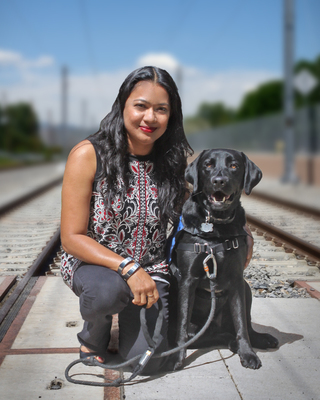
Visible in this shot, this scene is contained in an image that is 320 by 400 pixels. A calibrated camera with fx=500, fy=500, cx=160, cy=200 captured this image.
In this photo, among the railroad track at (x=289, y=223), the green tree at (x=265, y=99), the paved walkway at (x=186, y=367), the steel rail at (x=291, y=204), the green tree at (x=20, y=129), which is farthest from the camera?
the green tree at (x=265, y=99)

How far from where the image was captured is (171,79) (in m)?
2.82

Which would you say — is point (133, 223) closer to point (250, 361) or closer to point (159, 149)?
point (159, 149)

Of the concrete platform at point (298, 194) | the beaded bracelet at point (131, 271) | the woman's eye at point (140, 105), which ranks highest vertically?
the woman's eye at point (140, 105)

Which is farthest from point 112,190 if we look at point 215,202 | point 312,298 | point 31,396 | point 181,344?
point 312,298

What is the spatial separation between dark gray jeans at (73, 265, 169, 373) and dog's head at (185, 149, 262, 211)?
63cm

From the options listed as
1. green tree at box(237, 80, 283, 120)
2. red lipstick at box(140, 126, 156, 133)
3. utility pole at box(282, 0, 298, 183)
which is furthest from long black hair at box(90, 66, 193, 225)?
green tree at box(237, 80, 283, 120)

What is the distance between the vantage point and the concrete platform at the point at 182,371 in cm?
245

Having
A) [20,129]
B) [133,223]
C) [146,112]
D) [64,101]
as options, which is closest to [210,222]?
[133,223]

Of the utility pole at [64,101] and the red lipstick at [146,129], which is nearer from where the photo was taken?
the red lipstick at [146,129]

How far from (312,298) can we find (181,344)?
1521mm

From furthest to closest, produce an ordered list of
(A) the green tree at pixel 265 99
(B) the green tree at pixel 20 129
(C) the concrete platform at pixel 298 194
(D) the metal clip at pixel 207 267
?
(A) the green tree at pixel 265 99, (B) the green tree at pixel 20 129, (C) the concrete platform at pixel 298 194, (D) the metal clip at pixel 207 267

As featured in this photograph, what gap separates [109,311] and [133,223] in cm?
53

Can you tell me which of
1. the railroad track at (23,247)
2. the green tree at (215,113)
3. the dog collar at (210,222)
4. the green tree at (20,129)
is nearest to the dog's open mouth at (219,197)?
the dog collar at (210,222)

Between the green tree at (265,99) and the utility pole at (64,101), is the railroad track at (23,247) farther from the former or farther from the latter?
the green tree at (265,99)
